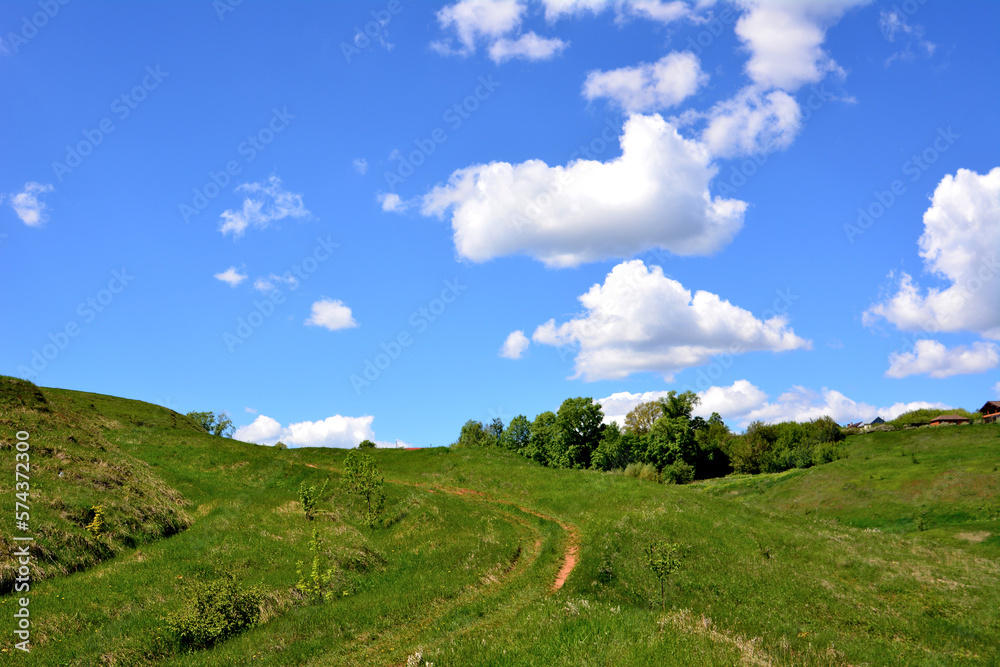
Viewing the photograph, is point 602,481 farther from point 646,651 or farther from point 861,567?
point 646,651

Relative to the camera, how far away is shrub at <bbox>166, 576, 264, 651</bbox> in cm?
1869

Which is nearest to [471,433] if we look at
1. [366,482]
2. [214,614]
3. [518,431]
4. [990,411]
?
[518,431]

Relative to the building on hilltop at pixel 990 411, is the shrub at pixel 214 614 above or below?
below

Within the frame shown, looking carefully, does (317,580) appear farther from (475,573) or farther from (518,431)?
(518,431)

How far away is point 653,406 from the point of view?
13250 cm

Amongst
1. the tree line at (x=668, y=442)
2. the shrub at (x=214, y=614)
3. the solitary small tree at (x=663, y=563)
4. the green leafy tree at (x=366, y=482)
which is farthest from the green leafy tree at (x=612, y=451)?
the shrub at (x=214, y=614)

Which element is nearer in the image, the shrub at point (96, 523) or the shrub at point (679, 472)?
the shrub at point (96, 523)

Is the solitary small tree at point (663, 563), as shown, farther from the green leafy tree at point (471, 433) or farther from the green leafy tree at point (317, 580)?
the green leafy tree at point (471, 433)

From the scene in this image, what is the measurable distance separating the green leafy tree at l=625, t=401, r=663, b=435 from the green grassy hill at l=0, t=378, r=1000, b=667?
7957 cm

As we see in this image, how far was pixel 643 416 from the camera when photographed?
→ 132250 mm

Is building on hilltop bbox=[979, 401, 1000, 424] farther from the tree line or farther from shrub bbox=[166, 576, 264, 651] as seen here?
shrub bbox=[166, 576, 264, 651]

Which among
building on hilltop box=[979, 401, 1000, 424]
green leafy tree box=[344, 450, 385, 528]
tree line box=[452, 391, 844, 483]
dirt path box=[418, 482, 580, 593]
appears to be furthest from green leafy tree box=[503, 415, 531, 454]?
building on hilltop box=[979, 401, 1000, 424]

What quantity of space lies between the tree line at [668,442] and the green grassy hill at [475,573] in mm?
41785

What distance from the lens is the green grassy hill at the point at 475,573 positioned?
54.4ft
